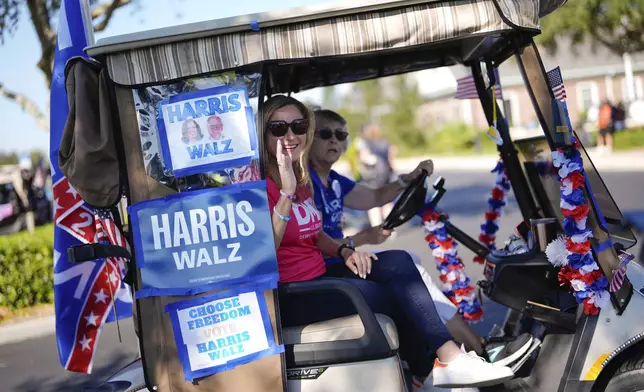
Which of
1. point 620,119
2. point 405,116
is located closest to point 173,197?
point 620,119

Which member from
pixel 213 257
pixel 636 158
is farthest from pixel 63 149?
pixel 636 158

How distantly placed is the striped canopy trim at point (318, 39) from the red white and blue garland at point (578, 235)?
615mm

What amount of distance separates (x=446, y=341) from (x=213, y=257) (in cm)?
110

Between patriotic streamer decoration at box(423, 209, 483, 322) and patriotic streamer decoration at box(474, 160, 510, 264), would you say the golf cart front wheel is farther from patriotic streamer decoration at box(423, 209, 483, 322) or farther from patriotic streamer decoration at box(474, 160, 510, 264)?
patriotic streamer decoration at box(474, 160, 510, 264)

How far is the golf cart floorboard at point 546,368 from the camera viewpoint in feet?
9.11

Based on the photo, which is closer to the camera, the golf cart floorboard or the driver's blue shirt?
the golf cart floorboard

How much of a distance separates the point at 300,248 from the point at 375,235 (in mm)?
916

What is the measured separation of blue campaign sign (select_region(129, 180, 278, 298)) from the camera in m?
2.38

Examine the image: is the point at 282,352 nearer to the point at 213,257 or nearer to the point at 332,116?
the point at 213,257

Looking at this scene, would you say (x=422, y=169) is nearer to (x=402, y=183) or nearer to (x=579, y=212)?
(x=402, y=183)

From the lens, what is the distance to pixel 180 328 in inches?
94.8

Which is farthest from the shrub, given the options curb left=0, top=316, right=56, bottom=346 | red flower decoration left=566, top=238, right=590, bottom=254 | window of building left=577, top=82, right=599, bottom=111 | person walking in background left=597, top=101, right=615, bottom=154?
window of building left=577, top=82, right=599, bottom=111

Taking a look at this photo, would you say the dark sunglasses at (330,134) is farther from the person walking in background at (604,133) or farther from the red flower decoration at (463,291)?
the person walking in background at (604,133)

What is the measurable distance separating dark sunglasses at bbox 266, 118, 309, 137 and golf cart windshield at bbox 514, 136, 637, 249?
1245 mm
